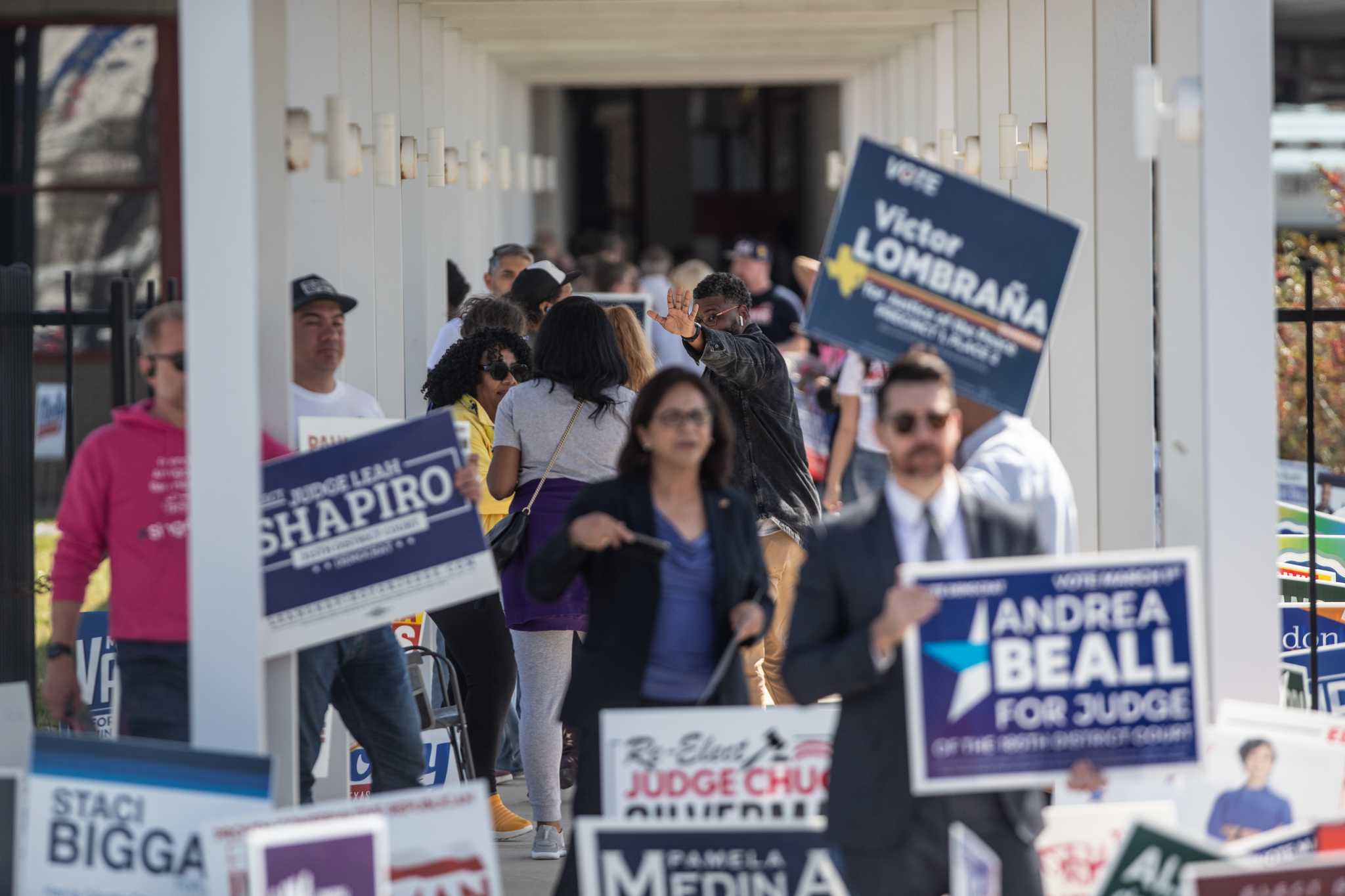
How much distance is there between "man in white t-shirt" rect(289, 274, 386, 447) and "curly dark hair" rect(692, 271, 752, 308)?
1813 mm

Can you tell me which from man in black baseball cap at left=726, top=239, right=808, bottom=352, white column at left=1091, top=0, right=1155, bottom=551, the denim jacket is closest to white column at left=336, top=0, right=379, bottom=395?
the denim jacket

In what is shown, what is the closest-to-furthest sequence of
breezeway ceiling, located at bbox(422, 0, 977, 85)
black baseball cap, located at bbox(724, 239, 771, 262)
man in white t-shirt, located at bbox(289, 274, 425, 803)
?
man in white t-shirt, located at bbox(289, 274, 425, 803) → breezeway ceiling, located at bbox(422, 0, 977, 85) → black baseball cap, located at bbox(724, 239, 771, 262)

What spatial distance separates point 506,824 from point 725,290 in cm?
229

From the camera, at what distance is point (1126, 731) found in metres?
4.00

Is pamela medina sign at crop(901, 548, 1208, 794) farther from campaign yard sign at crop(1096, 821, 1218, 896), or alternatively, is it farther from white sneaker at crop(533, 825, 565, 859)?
white sneaker at crop(533, 825, 565, 859)

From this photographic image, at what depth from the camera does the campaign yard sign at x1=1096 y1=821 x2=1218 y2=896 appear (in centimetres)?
401

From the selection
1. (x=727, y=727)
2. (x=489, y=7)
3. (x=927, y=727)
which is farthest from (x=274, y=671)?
(x=489, y=7)

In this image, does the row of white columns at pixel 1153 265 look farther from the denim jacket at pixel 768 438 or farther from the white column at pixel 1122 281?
the denim jacket at pixel 768 438

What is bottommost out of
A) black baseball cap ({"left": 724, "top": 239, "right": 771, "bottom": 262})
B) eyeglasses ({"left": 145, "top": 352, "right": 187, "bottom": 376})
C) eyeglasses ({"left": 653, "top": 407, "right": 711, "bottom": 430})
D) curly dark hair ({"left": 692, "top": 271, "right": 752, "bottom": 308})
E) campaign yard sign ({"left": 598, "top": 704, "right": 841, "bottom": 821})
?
campaign yard sign ({"left": 598, "top": 704, "right": 841, "bottom": 821})

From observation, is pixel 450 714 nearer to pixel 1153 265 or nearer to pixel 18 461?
pixel 18 461

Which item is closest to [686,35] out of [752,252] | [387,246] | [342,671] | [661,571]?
[752,252]

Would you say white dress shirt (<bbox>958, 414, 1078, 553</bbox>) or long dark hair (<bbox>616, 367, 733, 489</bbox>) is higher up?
long dark hair (<bbox>616, 367, 733, 489</bbox>)

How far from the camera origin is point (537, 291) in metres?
8.45

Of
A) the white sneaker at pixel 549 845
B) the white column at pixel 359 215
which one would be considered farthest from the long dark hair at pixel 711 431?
the white column at pixel 359 215
